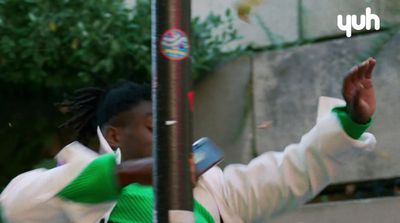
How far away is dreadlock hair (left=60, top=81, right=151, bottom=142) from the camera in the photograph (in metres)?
4.05

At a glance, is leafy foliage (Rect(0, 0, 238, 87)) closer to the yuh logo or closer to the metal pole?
the yuh logo

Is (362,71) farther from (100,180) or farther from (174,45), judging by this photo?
(100,180)

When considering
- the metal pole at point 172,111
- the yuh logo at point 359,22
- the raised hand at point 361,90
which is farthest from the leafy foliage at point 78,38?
the metal pole at point 172,111

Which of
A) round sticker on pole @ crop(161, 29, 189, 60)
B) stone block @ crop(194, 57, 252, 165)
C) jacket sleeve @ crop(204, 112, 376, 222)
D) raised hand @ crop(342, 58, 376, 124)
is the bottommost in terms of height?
stone block @ crop(194, 57, 252, 165)

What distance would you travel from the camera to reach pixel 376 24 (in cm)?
734

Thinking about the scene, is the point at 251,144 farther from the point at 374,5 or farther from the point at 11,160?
the point at 11,160

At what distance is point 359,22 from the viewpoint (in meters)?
7.43

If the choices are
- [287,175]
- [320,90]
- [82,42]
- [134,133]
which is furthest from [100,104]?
[320,90]

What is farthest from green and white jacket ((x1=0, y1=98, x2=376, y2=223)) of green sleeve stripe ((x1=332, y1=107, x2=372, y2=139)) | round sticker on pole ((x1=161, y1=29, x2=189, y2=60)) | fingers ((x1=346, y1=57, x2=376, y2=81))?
round sticker on pole ((x1=161, y1=29, x2=189, y2=60))

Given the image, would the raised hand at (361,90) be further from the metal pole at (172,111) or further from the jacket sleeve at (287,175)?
the metal pole at (172,111)

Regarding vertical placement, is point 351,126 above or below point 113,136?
above

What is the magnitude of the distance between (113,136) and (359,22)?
3906 millimetres

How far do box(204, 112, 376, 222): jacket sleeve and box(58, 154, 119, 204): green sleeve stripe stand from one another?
2.38 ft

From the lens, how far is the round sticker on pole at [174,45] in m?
2.77
